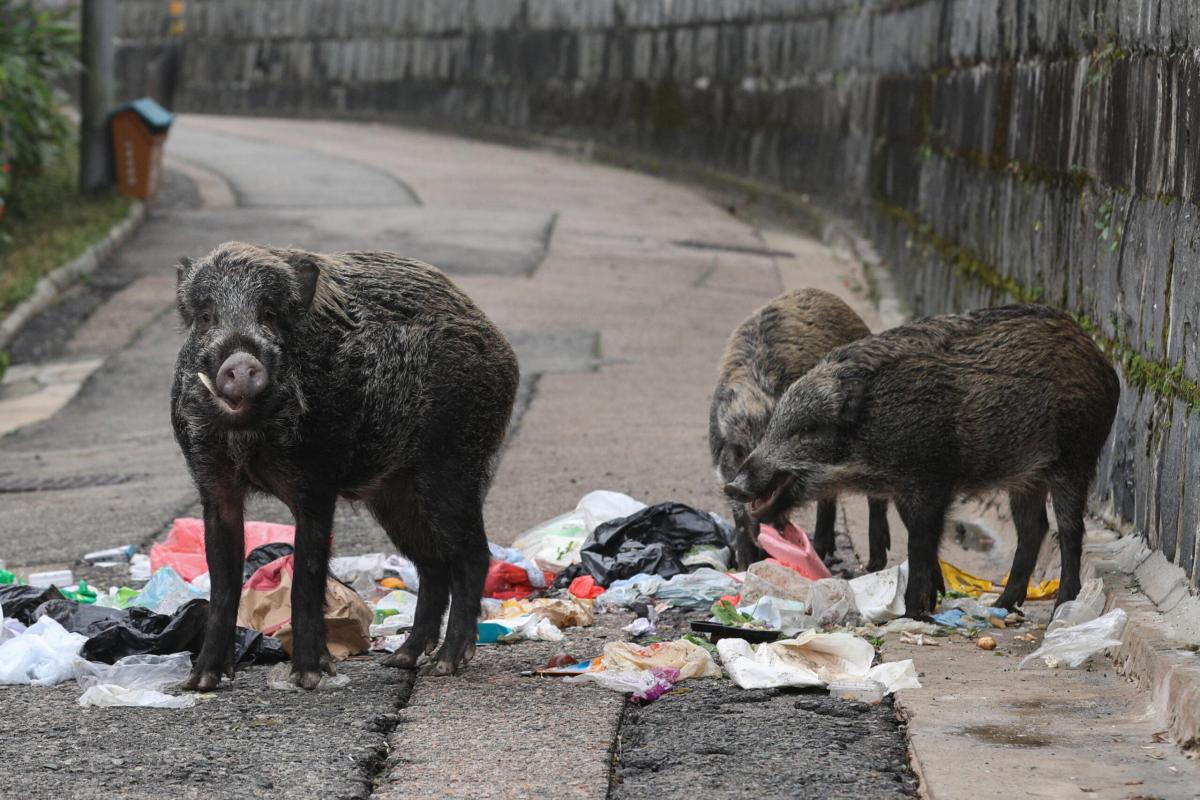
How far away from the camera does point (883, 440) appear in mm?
6219

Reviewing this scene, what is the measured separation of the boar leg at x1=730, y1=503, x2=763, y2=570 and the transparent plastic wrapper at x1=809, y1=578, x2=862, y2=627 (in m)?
0.59

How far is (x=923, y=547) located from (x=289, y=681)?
2.25m

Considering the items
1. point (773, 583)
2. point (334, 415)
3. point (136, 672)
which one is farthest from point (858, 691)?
point (136, 672)

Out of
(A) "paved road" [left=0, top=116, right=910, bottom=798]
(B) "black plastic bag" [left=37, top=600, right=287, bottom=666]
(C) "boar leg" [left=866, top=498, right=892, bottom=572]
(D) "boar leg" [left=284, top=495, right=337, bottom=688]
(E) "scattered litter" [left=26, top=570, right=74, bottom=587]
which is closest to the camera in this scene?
(A) "paved road" [left=0, top=116, right=910, bottom=798]

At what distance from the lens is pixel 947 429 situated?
618 centimetres

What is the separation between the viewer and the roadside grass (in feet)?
48.6

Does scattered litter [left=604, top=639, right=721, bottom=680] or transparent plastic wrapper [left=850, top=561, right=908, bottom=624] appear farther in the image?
transparent plastic wrapper [left=850, top=561, right=908, bottom=624]

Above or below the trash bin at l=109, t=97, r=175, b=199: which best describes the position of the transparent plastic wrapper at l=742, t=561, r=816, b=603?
below

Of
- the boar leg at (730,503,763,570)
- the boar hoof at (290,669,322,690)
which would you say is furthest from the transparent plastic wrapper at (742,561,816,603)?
the boar hoof at (290,669,322,690)

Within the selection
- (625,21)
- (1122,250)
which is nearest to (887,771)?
(1122,250)

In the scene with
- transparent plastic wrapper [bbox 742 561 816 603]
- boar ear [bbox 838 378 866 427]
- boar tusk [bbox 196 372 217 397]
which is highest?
boar tusk [bbox 196 372 217 397]

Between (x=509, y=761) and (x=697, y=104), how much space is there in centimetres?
1810

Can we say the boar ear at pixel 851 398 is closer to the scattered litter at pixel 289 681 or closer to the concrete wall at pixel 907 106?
the concrete wall at pixel 907 106

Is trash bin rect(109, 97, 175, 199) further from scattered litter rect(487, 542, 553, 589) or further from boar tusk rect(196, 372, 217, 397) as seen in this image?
boar tusk rect(196, 372, 217, 397)
